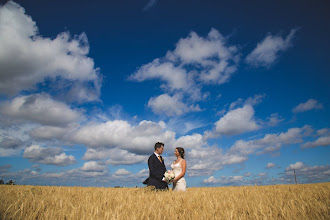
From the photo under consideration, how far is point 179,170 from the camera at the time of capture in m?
9.56

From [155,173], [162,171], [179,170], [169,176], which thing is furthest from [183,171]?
[155,173]

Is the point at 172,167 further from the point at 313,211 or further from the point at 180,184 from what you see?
the point at 313,211

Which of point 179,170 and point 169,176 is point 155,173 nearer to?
point 169,176

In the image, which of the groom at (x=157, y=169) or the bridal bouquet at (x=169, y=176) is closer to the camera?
the bridal bouquet at (x=169, y=176)

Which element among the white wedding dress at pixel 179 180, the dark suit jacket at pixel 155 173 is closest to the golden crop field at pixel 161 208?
the dark suit jacket at pixel 155 173

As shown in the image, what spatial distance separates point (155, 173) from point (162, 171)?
1.29ft

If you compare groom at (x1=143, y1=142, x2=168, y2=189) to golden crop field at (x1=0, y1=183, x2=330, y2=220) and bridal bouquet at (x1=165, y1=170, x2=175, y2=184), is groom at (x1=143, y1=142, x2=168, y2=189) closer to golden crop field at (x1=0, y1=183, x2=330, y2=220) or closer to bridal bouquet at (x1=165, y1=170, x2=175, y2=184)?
bridal bouquet at (x1=165, y1=170, x2=175, y2=184)

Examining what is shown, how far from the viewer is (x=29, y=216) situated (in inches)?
110

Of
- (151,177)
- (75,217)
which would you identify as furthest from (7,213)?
(151,177)

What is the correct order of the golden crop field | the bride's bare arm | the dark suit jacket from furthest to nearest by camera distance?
the bride's bare arm → the dark suit jacket → the golden crop field

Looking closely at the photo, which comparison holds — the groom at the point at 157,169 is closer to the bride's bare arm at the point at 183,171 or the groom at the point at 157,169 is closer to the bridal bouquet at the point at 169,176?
the bridal bouquet at the point at 169,176

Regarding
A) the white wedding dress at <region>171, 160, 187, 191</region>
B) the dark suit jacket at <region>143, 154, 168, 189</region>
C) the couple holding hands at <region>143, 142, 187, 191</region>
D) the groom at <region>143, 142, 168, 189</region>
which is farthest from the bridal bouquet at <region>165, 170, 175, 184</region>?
the white wedding dress at <region>171, 160, 187, 191</region>

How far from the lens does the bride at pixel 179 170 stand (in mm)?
9359

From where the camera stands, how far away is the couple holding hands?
908 cm
